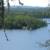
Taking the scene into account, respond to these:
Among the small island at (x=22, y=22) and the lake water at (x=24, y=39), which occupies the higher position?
the small island at (x=22, y=22)

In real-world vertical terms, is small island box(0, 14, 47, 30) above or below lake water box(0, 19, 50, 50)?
above

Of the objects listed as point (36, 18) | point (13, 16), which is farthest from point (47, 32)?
point (13, 16)

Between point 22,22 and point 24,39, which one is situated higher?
point 22,22

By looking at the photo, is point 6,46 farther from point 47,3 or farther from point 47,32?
point 47,3

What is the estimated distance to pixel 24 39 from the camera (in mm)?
1824

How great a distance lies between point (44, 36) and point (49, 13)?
0.35 metres

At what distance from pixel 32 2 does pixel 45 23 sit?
37 cm

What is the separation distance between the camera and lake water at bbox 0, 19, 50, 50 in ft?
5.95

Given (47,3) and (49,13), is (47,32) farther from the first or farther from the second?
(47,3)

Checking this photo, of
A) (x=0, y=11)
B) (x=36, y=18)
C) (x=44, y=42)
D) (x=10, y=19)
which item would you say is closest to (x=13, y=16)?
(x=10, y=19)

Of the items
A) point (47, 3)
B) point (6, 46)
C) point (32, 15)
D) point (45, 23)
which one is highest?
point (47, 3)

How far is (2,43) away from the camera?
1818mm

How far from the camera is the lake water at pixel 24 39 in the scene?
181 centimetres

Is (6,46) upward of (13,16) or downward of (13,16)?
downward
